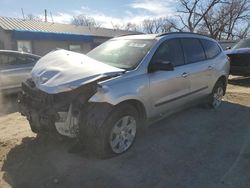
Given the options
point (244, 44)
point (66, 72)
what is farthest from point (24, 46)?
point (66, 72)

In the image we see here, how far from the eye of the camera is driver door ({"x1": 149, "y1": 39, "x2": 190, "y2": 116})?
5.62 metres

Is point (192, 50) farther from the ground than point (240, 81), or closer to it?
farther from the ground

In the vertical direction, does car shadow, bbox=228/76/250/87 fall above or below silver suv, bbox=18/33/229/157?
below

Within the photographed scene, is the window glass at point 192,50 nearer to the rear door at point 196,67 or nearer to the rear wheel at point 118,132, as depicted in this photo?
the rear door at point 196,67

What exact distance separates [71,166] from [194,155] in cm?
174

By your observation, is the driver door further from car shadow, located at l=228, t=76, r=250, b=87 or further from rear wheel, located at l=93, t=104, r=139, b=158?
car shadow, located at l=228, t=76, r=250, b=87

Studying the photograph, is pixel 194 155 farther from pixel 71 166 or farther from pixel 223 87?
pixel 223 87

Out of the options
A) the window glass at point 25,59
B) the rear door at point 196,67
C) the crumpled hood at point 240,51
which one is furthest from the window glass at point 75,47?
the rear door at point 196,67

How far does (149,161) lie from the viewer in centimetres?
491

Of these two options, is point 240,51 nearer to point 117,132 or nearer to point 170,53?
point 170,53

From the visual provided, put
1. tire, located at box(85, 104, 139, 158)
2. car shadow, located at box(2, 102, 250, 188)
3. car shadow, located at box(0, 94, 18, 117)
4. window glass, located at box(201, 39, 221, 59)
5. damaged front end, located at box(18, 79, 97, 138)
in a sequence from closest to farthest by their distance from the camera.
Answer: car shadow, located at box(2, 102, 250, 188) < damaged front end, located at box(18, 79, 97, 138) < tire, located at box(85, 104, 139, 158) < window glass, located at box(201, 39, 221, 59) < car shadow, located at box(0, 94, 18, 117)

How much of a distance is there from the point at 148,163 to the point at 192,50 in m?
2.92

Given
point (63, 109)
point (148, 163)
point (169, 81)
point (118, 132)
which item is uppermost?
point (169, 81)

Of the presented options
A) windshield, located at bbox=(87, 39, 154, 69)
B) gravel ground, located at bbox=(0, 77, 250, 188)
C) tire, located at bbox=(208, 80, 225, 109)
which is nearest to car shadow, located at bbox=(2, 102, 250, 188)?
gravel ground, located at bbox=(0, 77, 250, 188)
